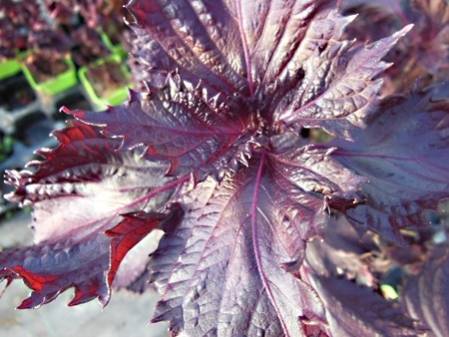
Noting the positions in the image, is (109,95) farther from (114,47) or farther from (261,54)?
(261,54)

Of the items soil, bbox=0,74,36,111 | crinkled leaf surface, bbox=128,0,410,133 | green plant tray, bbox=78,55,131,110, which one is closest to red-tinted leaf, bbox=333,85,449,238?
crinkled leaf surface, bbox=128,0,410,133

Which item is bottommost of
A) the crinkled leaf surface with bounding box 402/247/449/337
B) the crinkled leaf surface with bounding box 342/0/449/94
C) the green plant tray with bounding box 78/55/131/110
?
the crinkled leaf surface with bounding box 402/247/449/337

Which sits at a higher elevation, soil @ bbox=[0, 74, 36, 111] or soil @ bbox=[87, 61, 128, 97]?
soil @ bbox=[0, 74, 36, 111]

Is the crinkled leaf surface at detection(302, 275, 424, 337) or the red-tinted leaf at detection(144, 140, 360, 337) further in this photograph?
the crinkled leaf surface at detection(302, 275, 424, 337)

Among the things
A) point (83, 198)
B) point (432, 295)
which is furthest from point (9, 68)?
point (432, 295)

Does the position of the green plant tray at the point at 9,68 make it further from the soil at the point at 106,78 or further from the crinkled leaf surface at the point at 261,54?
the crinkled leaf surface at the point at 261,54

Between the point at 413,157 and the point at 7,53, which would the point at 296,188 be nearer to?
the point at 413,157

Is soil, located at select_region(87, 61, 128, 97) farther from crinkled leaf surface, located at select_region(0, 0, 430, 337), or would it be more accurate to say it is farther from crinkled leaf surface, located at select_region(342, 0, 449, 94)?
crinkled leaf surface, located at select_region(0, 0, 430, 337)
